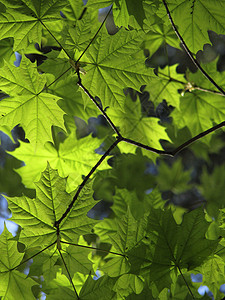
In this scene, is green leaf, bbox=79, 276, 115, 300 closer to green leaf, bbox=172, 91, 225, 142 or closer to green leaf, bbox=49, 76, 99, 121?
green leaf, bbox=49, 76, 99, 121

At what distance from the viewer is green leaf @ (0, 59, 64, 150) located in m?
1.34

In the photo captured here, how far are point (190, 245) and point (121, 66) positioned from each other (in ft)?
2.51

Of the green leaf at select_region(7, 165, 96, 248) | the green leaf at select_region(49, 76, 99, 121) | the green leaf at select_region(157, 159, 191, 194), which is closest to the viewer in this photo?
the green leaf at select_region(7, 165, 96, 248)

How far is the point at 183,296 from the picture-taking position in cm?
149

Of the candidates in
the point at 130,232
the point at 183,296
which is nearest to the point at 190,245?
the point at 130,232

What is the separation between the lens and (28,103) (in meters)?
1.38

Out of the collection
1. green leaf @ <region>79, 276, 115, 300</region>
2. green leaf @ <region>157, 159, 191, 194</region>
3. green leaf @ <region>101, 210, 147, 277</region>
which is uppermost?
green leaf @ <region>101, 210, 147, 277</region>

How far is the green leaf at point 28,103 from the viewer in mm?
1343

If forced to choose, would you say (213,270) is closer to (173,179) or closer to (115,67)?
(115,67)

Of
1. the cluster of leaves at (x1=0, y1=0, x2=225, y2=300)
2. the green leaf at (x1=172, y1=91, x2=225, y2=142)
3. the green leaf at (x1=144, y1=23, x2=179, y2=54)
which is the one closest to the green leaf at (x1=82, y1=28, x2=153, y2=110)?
the cluster of leaves at (x1=0, y1=0, x2=225, y2=300)

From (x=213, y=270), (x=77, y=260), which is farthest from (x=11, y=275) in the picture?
(x=213, y=270)

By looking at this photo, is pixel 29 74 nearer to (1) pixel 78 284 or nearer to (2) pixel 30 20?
(2) pixel 30 20

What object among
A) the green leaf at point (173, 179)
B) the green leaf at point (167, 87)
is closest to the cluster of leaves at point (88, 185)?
the green leaf at point (167, 87)

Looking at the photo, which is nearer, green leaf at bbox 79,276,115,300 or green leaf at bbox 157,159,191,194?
green leaf at bbox 79,276,115,300
